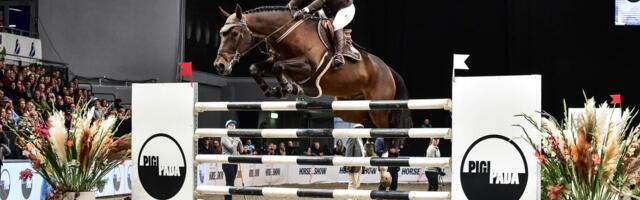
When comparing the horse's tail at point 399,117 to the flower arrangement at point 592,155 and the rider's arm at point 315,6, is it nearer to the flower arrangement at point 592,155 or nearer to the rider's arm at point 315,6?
the rider's arm at point 315,6

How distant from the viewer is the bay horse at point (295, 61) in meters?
6.74

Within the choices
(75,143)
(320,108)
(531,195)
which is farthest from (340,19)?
(531,195)

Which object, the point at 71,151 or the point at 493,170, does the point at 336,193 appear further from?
the point at 71,151

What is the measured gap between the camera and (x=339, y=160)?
5375 millimetres

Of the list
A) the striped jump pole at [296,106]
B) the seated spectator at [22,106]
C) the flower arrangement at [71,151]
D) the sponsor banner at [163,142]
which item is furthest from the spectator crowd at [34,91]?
the striped jump pole at [296,106]

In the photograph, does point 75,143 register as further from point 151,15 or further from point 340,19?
point 151,15

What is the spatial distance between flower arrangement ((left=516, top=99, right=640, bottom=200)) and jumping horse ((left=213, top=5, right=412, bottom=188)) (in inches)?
104

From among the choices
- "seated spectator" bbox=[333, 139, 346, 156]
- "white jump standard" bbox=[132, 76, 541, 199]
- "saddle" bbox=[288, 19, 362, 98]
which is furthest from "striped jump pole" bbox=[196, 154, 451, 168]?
"seated spectator" bbox=[333, 139, 346, 156]

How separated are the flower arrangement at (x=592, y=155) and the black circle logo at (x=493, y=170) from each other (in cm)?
14

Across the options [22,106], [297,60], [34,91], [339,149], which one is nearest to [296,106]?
[297,60]

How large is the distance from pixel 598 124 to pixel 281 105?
82.6 inches

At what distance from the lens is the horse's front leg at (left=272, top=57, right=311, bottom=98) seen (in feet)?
22.0

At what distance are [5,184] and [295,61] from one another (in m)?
4.79

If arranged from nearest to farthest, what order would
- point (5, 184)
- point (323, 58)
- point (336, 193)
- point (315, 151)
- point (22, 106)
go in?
point (336, 193), point (323, 58), point (5, 184), point (22, 106), point (315, 151)
